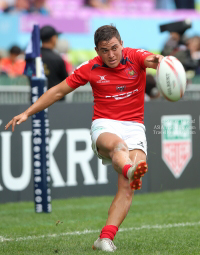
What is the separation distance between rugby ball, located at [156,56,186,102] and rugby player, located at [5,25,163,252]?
164mm

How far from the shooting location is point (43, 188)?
8.50 m

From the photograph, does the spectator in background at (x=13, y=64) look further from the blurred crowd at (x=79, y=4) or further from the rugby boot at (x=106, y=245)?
the rugby boot at (x=106, y=245)

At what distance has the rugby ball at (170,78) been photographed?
5602mm

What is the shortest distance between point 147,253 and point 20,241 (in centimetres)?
153

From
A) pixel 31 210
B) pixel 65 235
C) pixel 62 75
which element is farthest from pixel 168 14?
pixel 65 235

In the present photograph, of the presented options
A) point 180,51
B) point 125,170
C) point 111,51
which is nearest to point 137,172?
point 125,170

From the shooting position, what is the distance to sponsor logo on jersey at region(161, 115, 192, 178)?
10914 mm

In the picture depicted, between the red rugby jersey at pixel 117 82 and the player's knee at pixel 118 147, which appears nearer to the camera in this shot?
the player's knee at pixel 118 147

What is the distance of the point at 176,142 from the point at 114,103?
16.8 feet

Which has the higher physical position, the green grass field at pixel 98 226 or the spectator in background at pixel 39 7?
the spectator in background at pixel 39 7

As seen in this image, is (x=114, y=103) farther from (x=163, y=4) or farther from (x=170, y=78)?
(x=163, y=4)

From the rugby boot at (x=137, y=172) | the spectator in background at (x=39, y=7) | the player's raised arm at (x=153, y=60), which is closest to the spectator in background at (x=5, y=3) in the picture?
the spectator in background at (x=39, y=7)

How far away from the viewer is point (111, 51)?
586cm

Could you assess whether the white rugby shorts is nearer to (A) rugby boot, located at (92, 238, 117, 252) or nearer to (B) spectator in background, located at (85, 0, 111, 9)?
(A) rugby boot, located at (92, 238, 117, 252)
